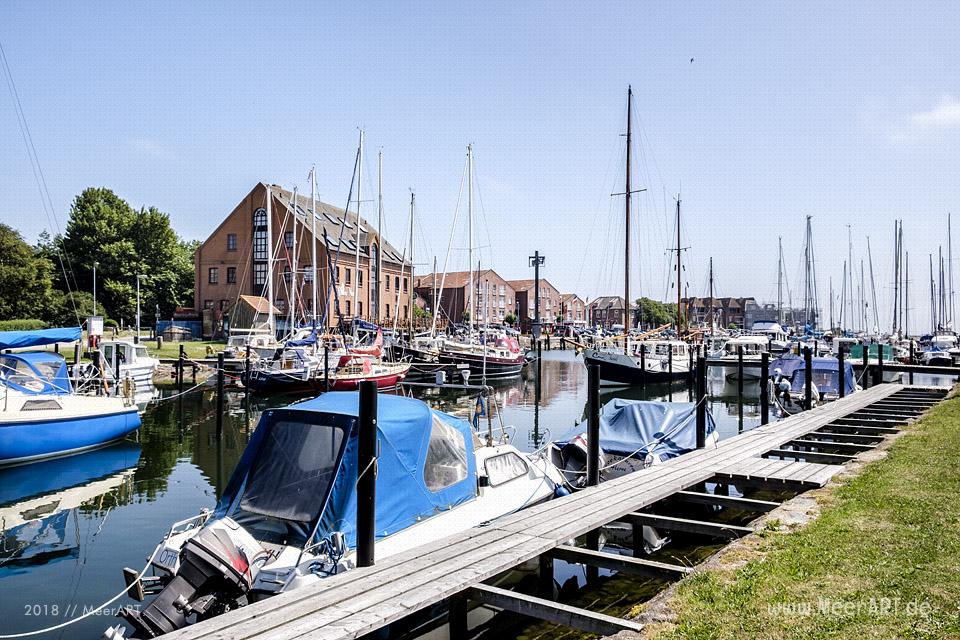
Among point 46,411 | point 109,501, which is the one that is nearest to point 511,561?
point 109,501

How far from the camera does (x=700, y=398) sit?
1579 cm

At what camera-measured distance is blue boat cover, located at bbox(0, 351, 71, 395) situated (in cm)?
2080

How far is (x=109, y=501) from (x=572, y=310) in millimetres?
129184

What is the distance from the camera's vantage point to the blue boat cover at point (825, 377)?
32344mm

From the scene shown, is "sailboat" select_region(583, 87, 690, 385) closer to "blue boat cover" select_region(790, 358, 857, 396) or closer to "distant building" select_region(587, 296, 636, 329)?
"blue boat cover" select_region(790, 358, 857, 396)

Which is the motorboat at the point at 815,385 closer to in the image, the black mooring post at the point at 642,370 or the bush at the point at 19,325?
the black mooring post at the point at 642,370

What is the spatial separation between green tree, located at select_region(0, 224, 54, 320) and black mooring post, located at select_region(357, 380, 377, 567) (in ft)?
199

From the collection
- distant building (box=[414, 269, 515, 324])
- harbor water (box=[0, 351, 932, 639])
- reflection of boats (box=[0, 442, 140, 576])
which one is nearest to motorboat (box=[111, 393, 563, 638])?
harbor water (box=[0, 351, 932, 639])

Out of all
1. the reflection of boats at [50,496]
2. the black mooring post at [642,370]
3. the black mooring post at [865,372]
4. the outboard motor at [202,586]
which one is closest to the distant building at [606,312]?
the black mooring post at [642,370]

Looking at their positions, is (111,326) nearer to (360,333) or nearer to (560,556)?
(360,333)

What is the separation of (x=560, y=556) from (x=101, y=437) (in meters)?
19.4

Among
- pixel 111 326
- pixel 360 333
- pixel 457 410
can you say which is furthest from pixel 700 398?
pixel 111 326

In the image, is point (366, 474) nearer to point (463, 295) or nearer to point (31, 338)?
point (31, 338)

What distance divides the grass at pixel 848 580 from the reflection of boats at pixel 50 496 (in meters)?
12.3
